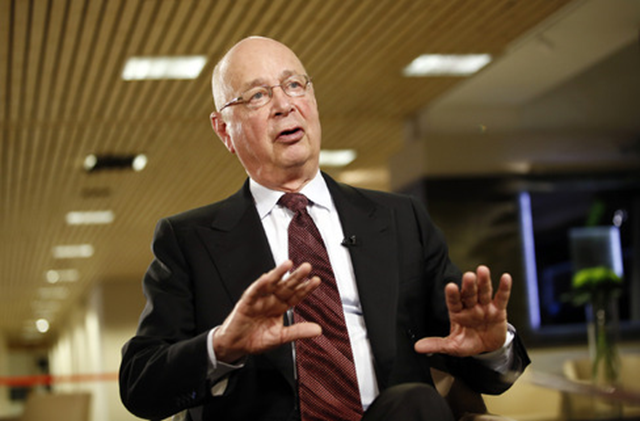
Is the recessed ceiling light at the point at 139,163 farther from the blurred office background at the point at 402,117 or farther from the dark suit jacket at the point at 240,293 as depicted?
the dark suit jacket at the point at 240,293

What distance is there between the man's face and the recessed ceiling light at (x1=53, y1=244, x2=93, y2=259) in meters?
9.62

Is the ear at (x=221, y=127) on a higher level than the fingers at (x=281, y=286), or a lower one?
higher

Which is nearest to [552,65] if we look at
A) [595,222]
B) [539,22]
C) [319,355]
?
[539,22]

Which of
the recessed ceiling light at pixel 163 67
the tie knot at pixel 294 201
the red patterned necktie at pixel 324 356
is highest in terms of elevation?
the recessed ceiling light at pixel 163 67

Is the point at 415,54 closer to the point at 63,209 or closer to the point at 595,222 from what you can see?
the point at 595,222

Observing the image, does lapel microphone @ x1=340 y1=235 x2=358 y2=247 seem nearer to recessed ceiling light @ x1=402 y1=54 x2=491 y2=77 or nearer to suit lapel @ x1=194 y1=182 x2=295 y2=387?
suit lapel @ x1=194 y1=182 x2=295 y2=387

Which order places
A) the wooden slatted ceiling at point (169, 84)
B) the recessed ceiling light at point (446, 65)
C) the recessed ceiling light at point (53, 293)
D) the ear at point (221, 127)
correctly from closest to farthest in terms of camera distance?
the ear at point (221, 127)
the wooden slatted ceiling at point (169, 84)
the recessed ceiling light at point (446, 65)
the recessed ceiling light at point (53, 293)

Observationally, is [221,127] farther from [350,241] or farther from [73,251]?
[73,251]

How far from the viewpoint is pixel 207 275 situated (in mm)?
1892

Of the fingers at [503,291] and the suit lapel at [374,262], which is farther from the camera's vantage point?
the suit lapel at [374,262]

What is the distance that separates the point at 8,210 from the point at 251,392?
28.1ft

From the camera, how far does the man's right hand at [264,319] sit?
4.93ft

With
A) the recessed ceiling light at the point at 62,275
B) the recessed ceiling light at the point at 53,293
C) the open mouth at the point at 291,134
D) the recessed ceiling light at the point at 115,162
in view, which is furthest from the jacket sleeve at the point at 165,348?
the recessed ceiling light at the point at 53,293

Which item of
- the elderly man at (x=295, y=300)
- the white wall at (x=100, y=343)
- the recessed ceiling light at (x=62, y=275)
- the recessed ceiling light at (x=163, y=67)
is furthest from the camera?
the recessed ceiling light at (x=62, y=275)
